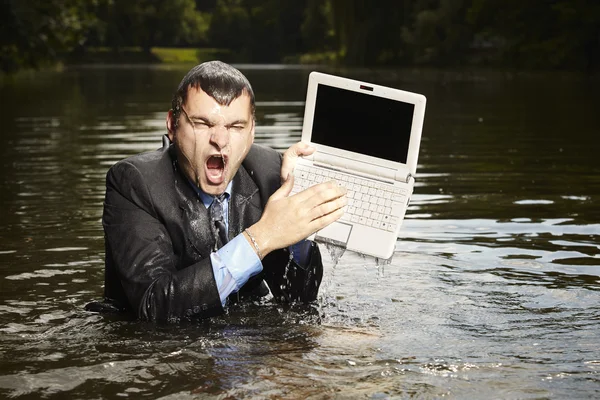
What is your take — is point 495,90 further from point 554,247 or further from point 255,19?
point 255,19

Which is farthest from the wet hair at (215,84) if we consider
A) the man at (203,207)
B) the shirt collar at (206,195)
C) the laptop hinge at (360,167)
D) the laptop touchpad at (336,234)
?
the laptop touchpad at (336,234)

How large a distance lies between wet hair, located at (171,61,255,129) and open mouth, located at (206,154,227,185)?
219mm

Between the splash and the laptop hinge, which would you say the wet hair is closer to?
the laptop hinge

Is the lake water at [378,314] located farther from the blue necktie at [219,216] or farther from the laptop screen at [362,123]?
the laptop screen at [362,123]

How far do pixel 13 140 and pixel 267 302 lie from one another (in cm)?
1241

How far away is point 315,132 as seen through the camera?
4.72 meters

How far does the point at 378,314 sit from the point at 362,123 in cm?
128

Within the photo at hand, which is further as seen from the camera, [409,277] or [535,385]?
[409,277]

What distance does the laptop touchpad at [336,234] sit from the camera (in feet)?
15.0

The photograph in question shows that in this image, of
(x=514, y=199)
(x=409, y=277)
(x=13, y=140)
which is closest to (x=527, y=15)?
(x=13, y=140)

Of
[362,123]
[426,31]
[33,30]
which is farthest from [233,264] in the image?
[426,31]

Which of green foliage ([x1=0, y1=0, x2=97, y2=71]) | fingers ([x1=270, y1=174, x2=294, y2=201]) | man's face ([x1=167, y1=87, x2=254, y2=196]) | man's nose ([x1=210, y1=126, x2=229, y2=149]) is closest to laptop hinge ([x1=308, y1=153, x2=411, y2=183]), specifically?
fingers ([x1=270, y1=174, x2=294, y2=201])

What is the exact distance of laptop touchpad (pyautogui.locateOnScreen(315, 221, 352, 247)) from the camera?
4570 mm

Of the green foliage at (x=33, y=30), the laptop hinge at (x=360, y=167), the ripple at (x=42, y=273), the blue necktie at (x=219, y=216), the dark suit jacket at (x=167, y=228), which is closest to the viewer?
the dark suit jacket at (x=167, y=228)
